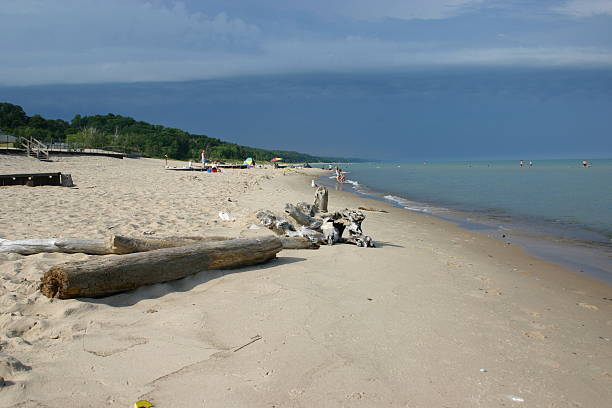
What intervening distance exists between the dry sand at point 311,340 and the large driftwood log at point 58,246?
136 millimetres

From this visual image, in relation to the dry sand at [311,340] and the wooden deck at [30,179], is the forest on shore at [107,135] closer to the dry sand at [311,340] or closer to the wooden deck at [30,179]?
the wooden deck at [30,179]

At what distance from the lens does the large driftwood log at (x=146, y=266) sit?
4.14 metres

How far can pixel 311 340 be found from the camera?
362 cm

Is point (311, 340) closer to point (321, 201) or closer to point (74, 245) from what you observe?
point (74, 245)

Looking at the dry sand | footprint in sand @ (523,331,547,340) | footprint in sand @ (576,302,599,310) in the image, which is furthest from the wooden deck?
footprint in sand @ (576,302,599,310)

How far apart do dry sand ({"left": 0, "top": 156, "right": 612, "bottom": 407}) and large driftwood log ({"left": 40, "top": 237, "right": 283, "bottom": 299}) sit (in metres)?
0.12

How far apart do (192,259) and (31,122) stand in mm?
88078

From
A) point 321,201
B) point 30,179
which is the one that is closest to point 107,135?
point 30,179

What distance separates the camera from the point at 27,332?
11.5ft

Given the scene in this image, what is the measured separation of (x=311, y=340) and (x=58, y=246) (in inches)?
163

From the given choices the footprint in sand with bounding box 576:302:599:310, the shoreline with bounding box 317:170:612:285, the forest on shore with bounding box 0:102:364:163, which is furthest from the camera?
the forest on shore with bounding box 0:102:364:163

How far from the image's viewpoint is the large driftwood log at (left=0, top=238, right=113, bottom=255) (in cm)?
555

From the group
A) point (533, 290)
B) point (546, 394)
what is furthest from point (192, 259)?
point (533, 290)

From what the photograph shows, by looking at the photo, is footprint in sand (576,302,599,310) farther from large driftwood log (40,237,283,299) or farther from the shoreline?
large driftwood log (40,237,283,299)
